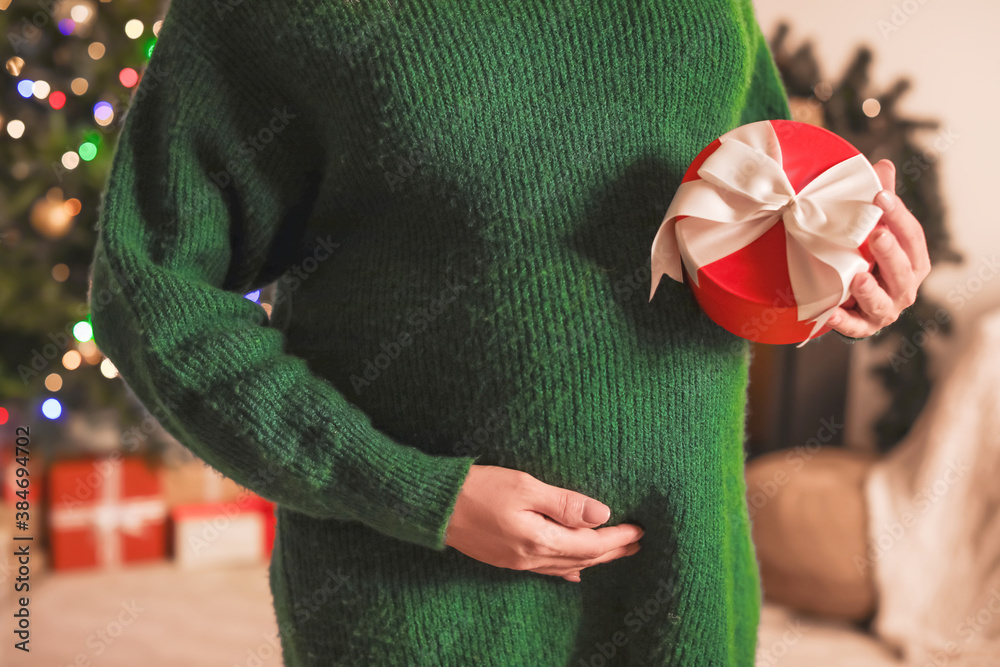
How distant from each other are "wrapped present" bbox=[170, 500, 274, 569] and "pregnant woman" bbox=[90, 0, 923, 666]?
1.92 m

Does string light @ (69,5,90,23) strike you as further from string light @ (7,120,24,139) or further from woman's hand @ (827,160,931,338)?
woman's hand @ (827,160,931,338)

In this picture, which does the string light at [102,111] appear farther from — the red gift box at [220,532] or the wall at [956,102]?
the wall at [956,102]

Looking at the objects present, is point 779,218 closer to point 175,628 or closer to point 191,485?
point 175,628

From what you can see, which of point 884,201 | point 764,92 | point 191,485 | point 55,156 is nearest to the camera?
point 884,201

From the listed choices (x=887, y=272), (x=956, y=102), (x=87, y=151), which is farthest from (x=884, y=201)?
(x=87, y=151)

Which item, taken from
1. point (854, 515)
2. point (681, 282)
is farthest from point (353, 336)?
point (854, 515)

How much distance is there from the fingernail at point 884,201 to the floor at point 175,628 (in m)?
1.54

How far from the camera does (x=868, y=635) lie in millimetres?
1934

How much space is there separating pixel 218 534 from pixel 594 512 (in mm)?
2104

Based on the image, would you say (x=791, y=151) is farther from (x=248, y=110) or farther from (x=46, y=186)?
(x=46, y=186)

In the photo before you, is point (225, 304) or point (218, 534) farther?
point (218, 534)

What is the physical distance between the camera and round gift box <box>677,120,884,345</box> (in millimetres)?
543

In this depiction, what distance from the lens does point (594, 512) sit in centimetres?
57

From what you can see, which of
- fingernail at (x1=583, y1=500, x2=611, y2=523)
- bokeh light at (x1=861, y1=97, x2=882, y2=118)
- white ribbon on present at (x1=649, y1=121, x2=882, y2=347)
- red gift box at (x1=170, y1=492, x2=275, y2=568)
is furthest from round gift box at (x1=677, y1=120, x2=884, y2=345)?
red gift box at (x1=170, y1=492, x2=275, y2=568)
